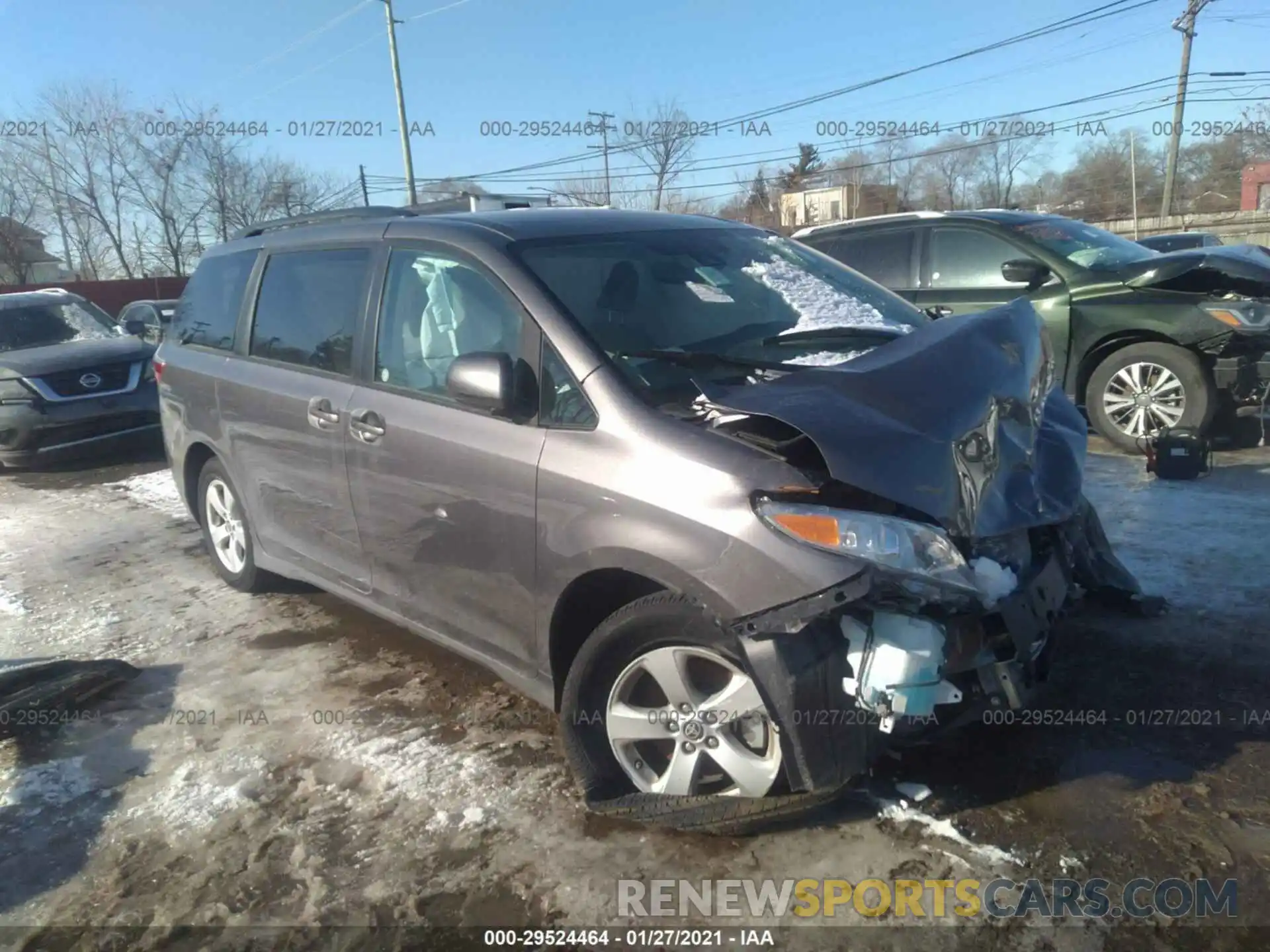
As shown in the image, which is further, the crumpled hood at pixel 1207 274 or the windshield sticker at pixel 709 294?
the crumpled hood at pixel 1207 274

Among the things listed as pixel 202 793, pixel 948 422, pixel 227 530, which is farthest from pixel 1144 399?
pixel 202 793

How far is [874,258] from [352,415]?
18.4ft

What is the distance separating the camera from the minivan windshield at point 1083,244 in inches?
288

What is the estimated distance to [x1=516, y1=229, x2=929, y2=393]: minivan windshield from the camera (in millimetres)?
3260

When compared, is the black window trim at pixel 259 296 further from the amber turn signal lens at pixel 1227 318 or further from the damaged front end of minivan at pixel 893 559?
the amber turn signal lens at pixel 1227 318

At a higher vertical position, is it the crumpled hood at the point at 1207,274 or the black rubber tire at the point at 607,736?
the crumpled hood at the point at 1207,274

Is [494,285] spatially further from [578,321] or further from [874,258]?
[874,258]

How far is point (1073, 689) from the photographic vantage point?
3.51 metres

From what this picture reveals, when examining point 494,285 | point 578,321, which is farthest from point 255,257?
point 578,321

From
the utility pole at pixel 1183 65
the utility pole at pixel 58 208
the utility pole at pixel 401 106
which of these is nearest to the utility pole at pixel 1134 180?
the utility pole at pixel 1183 65

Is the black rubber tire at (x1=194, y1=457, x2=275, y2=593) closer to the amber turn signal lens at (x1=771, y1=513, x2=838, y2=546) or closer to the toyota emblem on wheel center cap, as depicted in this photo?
the toyota emblem on wheel center cap

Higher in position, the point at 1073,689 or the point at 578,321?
the point at 578,321

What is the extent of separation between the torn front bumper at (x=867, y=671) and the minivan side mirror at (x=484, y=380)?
107 cm

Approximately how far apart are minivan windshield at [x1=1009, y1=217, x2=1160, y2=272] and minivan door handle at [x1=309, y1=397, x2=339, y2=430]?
5.78 meters
